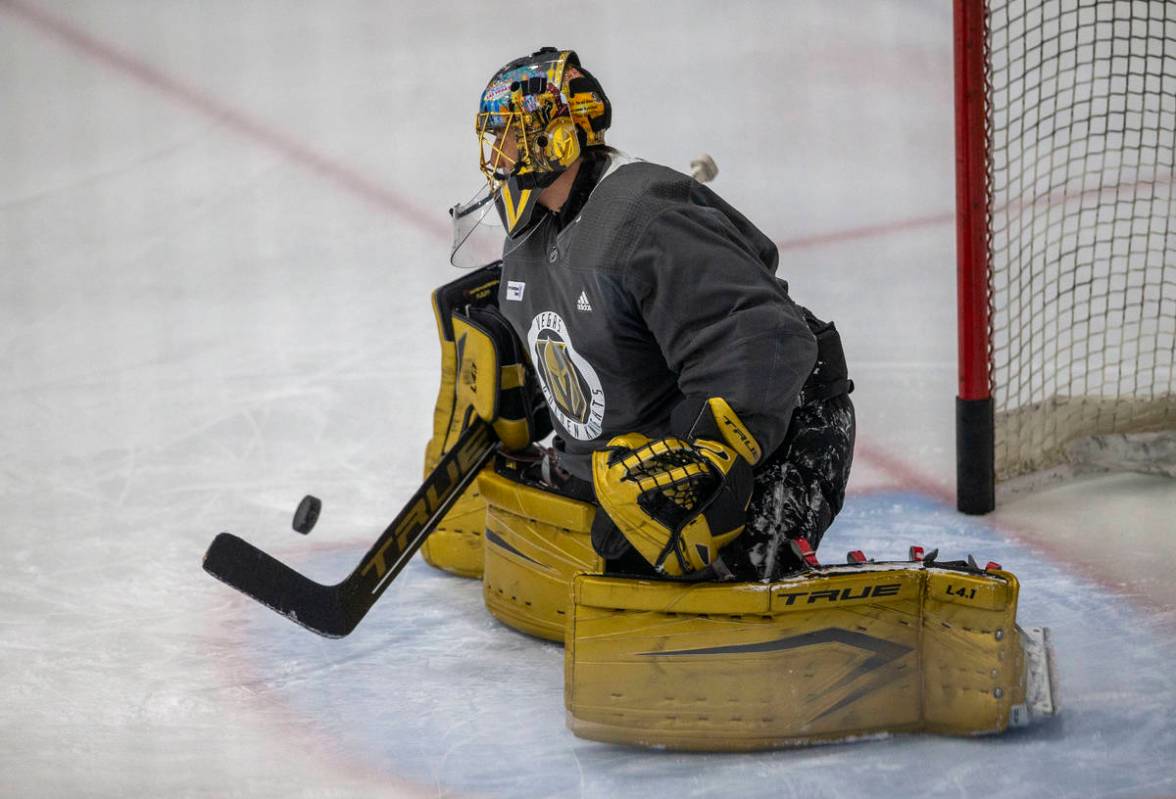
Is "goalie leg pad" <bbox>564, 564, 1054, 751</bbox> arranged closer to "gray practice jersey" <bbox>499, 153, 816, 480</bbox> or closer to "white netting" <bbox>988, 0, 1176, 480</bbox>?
"gray practice jersey" <bbox>499, 153, 816, 480</bbox>

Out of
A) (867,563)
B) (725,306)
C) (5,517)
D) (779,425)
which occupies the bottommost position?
(5,517)

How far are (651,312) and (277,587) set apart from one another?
29.7 inches

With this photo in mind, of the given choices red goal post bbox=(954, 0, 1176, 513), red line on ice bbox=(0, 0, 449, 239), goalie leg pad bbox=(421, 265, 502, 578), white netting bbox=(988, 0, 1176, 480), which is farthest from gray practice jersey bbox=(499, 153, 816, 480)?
red line on ice bbox=(0, 0, 449, 239)

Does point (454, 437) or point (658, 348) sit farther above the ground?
point (658, 348)

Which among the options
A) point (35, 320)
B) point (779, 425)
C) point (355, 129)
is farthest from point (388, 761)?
point (355, 129)

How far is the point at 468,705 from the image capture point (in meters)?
2.08

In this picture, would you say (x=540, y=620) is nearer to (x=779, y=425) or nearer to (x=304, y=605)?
(x=304, y=605)

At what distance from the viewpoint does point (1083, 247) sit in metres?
3.08

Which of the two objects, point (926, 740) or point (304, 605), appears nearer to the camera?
point (926, 740)

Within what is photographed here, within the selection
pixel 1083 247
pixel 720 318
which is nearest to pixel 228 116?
pixel 1083 247

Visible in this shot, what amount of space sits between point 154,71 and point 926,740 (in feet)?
11.7

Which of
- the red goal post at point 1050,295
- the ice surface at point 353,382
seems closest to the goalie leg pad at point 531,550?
the ice surface at point 353,382

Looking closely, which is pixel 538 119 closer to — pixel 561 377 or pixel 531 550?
pixel 561 377

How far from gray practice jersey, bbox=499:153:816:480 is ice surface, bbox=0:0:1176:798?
1.41 feet
